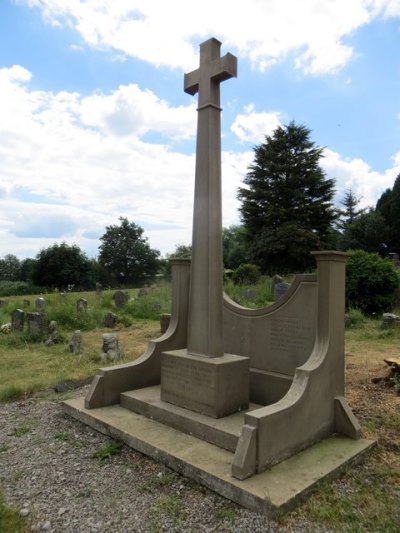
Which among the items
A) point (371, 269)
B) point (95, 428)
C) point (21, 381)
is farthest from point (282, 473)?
point (371, 269)

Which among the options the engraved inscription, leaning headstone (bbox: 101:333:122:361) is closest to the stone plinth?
the engraved inscription

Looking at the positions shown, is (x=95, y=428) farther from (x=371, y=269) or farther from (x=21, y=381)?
(x=371, y=269)

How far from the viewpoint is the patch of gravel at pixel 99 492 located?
2.83 m

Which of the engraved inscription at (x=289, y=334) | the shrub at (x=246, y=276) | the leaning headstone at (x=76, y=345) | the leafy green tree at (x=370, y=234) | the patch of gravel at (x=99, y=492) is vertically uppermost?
the leafy green tree at (x=370, y=234)

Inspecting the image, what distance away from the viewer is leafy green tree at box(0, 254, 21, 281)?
64.8 m

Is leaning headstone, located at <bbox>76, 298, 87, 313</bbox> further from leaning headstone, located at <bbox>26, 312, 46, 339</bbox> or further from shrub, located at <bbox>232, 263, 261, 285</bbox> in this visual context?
shrub, located at <bbox>232, 263, 261, 285</bbox>

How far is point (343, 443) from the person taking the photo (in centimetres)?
386

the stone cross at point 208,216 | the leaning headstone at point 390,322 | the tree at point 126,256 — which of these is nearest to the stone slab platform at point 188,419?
the stone cross at point 208,216

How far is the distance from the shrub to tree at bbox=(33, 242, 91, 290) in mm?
24750

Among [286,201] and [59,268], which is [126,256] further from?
[286,201]

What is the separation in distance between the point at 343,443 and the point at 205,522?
165 cm

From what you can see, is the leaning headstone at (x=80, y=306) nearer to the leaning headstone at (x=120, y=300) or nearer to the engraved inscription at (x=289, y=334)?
the leaning headstone at (x=120, y=300)

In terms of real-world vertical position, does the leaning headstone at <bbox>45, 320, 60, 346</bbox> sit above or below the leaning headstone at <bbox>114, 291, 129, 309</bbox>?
below

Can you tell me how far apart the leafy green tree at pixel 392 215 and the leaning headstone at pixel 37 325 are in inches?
1100
